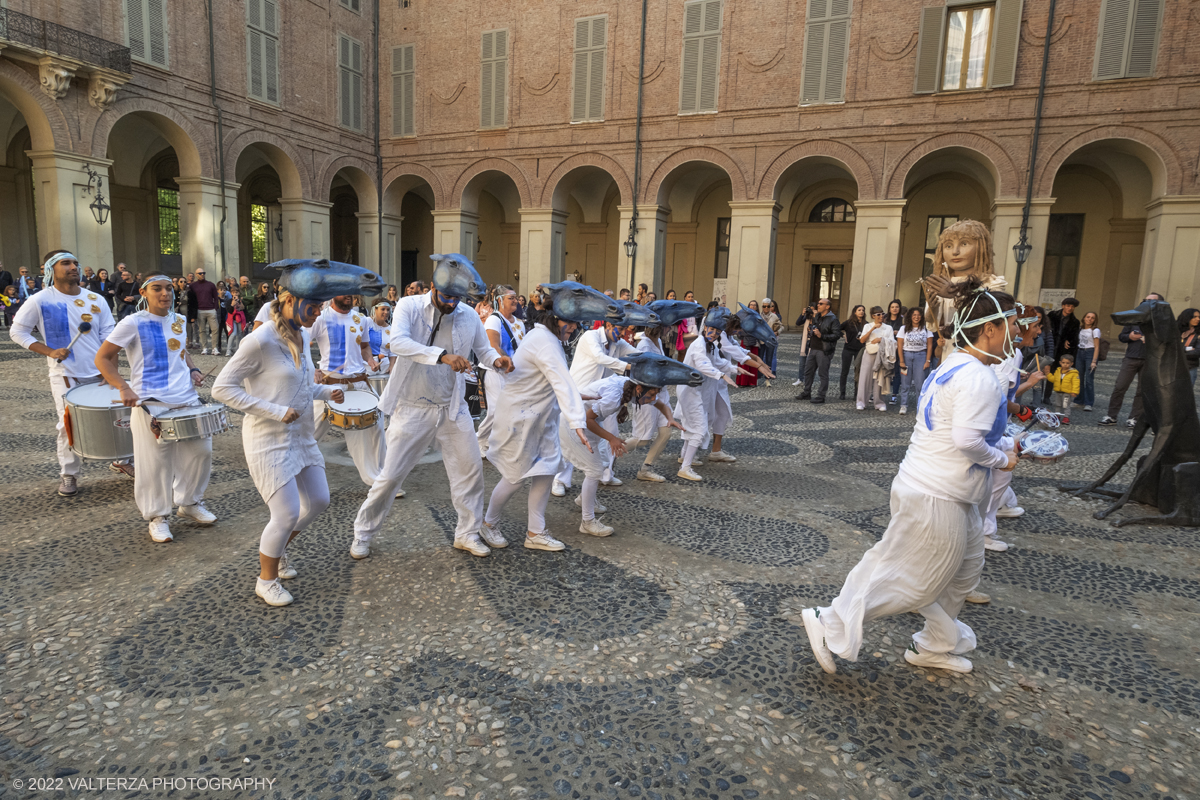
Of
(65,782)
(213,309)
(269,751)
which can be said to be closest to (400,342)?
(269,751)

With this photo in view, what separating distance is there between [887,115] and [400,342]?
1951 cm

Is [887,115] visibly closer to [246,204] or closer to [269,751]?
[269,751]

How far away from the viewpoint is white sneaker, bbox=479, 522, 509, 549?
15.5 feet

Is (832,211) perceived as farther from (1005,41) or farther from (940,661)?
(940,661)

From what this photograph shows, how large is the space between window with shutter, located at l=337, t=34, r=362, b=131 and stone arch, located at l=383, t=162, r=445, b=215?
6.29 ft

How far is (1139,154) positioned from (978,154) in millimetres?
4076

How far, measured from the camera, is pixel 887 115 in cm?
1942

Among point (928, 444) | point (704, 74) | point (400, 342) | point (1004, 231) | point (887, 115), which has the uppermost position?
point (704, 74)

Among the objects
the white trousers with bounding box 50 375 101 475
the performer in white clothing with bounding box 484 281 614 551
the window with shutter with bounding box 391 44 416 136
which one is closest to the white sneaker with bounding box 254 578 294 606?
the performer in white clothing with bounding box 484 281 614 551

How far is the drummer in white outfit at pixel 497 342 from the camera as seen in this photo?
4.83 meters

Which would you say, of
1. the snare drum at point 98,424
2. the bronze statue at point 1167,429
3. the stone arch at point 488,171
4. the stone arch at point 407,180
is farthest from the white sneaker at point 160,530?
the stone arch at point 407,180

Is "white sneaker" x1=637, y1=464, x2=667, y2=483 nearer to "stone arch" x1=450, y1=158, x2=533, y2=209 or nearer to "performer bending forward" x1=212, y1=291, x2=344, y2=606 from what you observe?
"performer bending forward" x1=212, y1=291, x2=344, y2=606

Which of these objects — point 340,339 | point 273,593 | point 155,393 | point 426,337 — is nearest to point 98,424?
point 155,393

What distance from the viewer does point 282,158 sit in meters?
22.8
